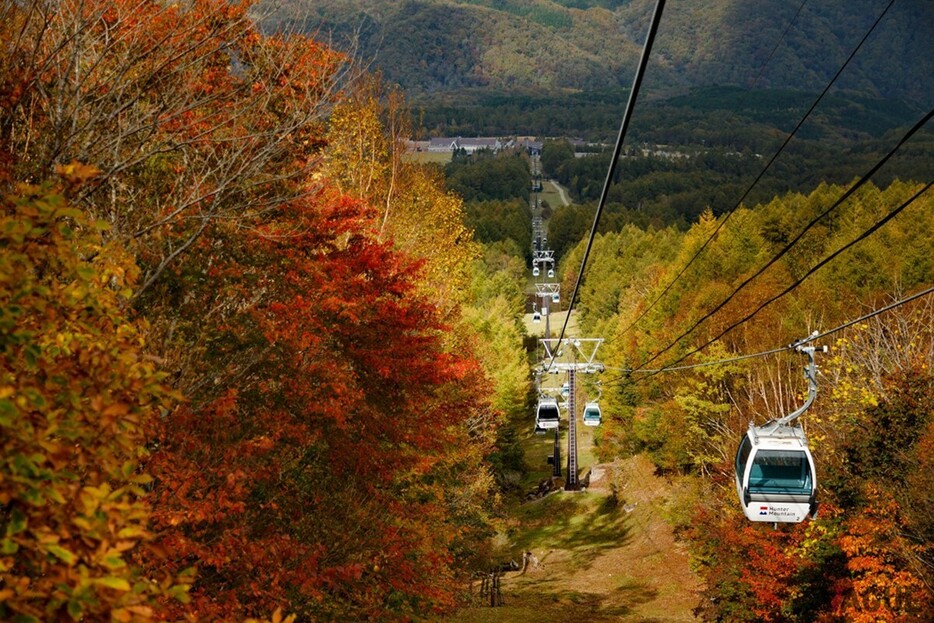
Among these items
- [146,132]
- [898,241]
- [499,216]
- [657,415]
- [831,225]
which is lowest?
[657,415]

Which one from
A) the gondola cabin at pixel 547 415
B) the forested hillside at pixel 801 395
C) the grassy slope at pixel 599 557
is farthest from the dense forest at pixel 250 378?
the gondola cabin at pixel 547 415

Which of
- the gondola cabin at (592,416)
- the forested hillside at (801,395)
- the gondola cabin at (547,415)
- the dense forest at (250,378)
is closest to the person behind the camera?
the dense forest at (250,378)

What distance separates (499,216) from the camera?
528 feet

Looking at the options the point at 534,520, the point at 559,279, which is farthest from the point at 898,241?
the point at 559,279

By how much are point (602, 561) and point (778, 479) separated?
28.3 m

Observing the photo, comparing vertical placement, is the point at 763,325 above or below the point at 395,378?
above

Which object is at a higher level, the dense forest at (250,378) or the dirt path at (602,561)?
the dense forest at (250,378)

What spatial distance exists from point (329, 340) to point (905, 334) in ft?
61.9

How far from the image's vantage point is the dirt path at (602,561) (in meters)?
34.2

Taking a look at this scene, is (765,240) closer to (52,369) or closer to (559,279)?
(559,279)

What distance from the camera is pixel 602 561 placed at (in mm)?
44781

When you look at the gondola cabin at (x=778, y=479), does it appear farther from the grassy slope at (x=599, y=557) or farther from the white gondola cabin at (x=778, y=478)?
the grassy slope at (x=599, y=557)

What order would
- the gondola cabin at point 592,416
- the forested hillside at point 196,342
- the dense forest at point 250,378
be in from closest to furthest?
1. the forested hillside at point 196,342
2. the dense forest at point 250,378
3. the gondola cabin at point 592,416

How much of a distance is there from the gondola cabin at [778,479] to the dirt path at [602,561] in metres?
14.1
